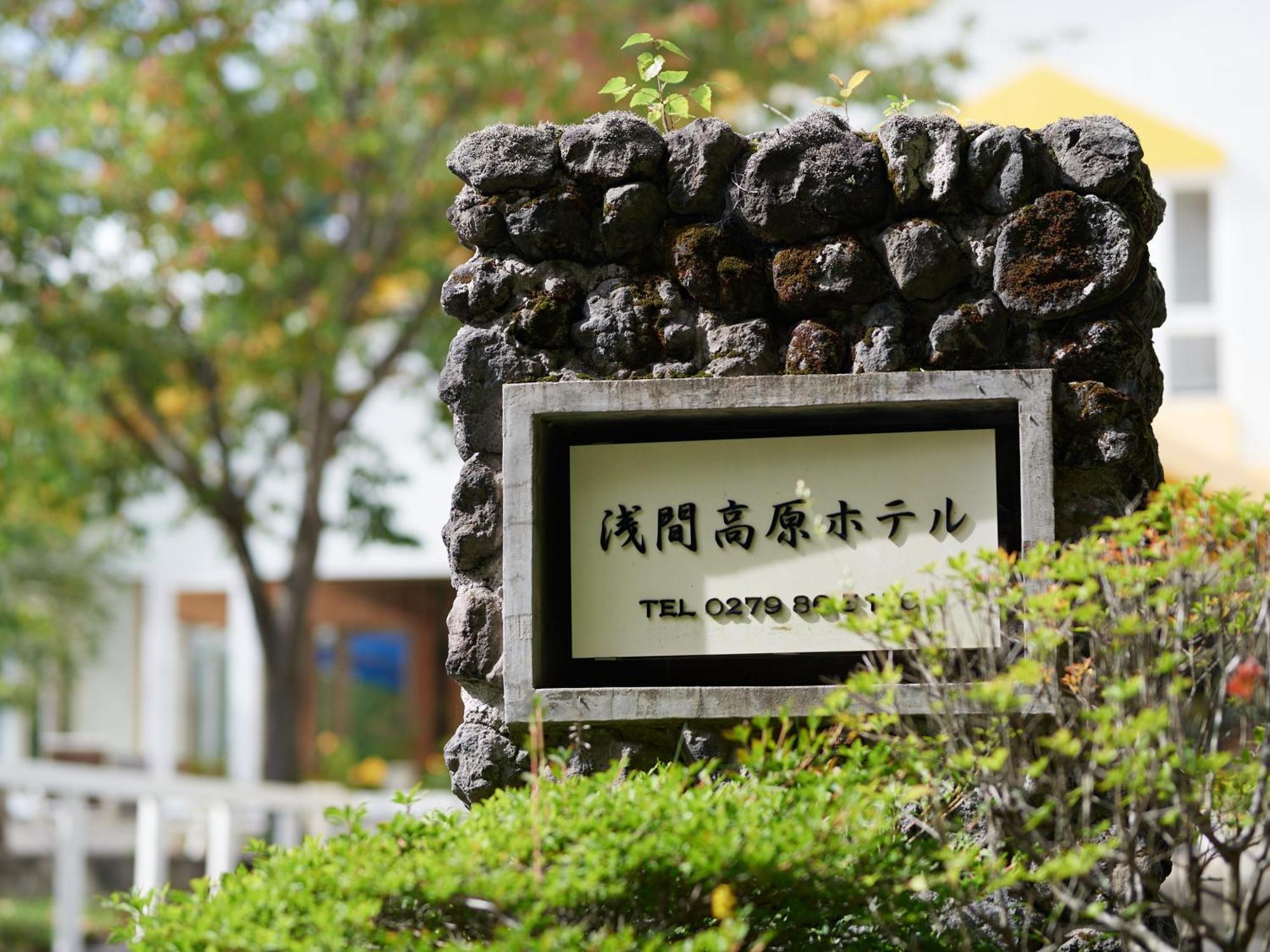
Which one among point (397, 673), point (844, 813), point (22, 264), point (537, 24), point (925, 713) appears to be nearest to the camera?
point (844, 813)

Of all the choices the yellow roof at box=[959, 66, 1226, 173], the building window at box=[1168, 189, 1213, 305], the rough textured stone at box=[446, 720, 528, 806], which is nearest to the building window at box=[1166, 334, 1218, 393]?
the building window at box=[1168, 189, 1213, 305]

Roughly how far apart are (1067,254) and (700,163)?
0.90 metres

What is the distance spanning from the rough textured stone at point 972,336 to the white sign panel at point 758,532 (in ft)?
0.58

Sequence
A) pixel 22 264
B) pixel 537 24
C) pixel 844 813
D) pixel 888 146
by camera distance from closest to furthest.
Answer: pixel 844 813, pixel 888 146, pixel 22 264, pixel 537 24

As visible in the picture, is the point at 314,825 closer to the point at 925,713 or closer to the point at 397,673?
the point at 925,713

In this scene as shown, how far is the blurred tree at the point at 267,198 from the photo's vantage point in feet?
31.9

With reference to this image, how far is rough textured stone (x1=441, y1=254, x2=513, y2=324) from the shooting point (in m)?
3.81

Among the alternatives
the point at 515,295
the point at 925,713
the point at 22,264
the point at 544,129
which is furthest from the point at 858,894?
the point at 22,264

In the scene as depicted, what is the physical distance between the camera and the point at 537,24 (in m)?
10.3

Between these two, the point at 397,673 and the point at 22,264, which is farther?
the point at 397,673

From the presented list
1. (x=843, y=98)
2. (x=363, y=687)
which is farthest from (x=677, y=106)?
(x=363, y=687)

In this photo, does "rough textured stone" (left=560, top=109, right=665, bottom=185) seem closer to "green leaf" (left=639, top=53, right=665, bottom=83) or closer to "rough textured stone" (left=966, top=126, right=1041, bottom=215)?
"green leaf" (left=639, top=53, right=665, bottom=83)

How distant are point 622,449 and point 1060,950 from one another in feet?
4.99

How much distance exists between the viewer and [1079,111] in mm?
10547
